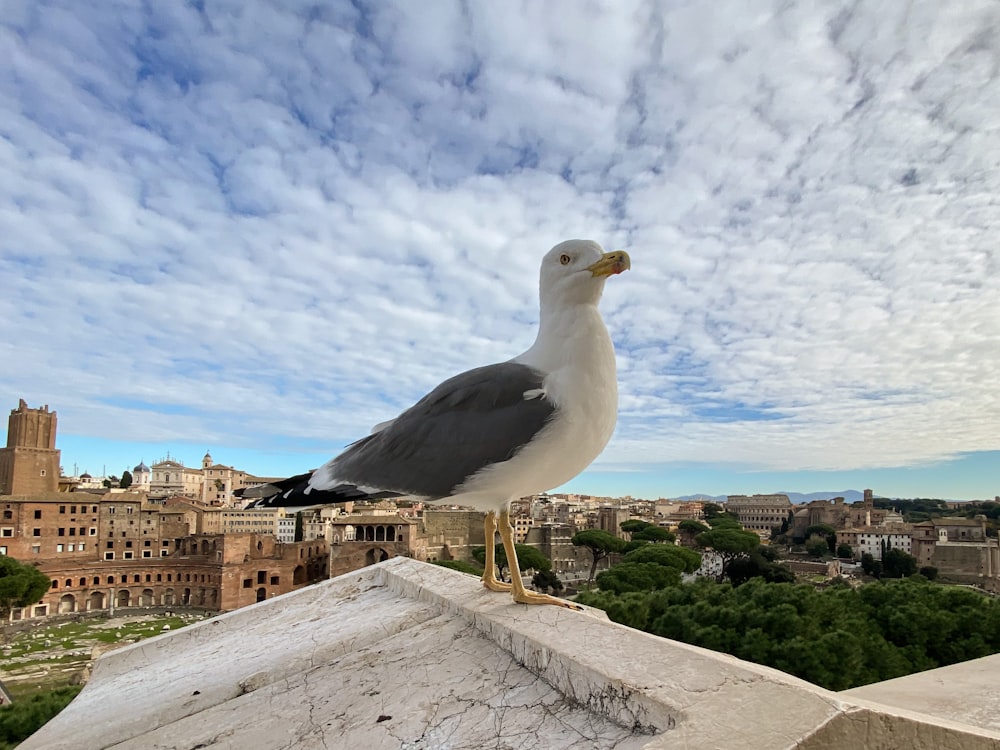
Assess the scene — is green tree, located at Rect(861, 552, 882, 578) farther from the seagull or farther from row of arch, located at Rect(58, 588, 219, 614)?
the seagull

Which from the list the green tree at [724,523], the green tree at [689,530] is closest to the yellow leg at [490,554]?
the green tree at [724,523]

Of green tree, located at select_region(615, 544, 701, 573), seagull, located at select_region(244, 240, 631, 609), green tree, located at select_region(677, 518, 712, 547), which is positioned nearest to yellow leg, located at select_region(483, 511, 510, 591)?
seagull, located at select_region(244, 240, 631, 609)

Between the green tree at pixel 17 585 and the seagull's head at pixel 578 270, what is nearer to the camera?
the seagull's head at pixel 578 270

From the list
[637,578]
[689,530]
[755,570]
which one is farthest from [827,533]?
[637,578]

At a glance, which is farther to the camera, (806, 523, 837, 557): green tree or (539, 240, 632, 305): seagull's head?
(806, 523, 837, 557): green tree

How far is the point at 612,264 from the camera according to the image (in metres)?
2.75

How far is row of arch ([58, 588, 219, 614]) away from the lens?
3919cm

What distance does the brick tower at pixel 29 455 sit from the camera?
4766 centimetres

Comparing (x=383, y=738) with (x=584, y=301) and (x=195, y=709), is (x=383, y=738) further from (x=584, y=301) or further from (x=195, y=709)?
(x=584, y=301)

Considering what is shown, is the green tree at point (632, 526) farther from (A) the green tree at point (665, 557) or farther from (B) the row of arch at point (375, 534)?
(B) the row of arch at point (375, 534)

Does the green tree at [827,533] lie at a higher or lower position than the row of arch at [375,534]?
lower

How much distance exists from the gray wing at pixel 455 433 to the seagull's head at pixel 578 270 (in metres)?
0.39

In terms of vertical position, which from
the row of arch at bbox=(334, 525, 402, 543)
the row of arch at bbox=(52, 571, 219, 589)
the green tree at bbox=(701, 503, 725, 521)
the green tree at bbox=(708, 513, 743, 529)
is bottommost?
the row of arch at bbox=(52, 571, 219, 589)

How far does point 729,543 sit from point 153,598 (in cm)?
3928
